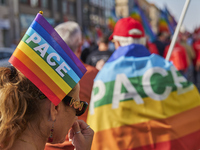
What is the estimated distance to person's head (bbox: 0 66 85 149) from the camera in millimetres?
1188

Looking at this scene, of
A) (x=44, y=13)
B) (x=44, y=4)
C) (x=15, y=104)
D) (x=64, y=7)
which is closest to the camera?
(x=15, y=104)

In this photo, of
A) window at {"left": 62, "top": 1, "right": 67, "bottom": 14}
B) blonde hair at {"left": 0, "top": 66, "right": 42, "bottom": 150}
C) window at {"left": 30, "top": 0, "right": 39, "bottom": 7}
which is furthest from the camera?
window at {"left": 62, "top": 1, "right": 67, "bottom": 14}

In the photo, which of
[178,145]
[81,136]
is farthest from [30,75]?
[178,145]

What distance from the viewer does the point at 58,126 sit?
1.36 metres

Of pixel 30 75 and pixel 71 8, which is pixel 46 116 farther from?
pixel 71 8

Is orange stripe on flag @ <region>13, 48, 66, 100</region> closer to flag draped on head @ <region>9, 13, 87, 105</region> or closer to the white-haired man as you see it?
flag draped on head @ <region>9, 13, 87, 105</region>

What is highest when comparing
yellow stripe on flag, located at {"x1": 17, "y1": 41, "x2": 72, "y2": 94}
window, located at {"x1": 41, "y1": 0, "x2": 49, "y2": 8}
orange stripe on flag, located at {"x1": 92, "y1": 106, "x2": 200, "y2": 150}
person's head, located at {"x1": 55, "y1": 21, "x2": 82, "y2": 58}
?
yellow stripe on flag, located at {"x1": 17, "y1": 41, "x2": 72, "y2": 94}

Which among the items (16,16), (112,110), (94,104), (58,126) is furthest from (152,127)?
(16,16)

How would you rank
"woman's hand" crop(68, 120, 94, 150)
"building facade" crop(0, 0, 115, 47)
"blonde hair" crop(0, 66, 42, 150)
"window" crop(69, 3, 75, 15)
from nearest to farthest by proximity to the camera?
"blonde hair" crop(0, 66, 42, 150) → "woman's hand" crop(68, 120, 94, 150) → "building facade" crop(0, 0, 115, 47) → "window" crop(69, 3, 75, 15)

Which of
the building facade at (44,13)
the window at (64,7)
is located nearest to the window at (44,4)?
the building facade at (44,13)

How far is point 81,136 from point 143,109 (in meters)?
1.17

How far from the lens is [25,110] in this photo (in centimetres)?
121

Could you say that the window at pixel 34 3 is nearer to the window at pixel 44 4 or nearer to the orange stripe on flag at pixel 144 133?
the window at pixel 44 4

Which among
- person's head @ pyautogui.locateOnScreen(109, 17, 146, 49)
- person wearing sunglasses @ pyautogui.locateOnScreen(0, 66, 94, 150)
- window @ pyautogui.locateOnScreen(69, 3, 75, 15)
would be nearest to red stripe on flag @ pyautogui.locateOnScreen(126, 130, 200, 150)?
person's head @ pyautogui.locateOnScreen(109, 17, 146, 49)
